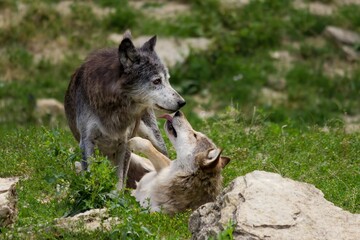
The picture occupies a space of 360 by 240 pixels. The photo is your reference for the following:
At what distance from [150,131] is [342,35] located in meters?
9.82

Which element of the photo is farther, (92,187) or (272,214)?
(92,187)

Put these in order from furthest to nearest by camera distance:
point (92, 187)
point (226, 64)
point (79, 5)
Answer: point (79, 5), point (226, 64), point (92, 187)

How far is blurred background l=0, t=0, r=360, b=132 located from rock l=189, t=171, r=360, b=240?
9.26 m

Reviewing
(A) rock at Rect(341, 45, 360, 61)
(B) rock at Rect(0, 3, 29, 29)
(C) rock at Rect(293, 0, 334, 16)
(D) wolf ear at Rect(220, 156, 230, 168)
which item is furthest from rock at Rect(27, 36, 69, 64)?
(D) wolf ear at Rect(220, 156, 230, 168)

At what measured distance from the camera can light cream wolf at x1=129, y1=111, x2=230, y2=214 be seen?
9680 mm

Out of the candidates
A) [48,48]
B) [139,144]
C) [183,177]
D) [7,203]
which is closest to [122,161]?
[139,144]

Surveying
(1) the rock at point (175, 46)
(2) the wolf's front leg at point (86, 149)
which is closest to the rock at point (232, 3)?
Answer: (1) the rock at point (175, 46)

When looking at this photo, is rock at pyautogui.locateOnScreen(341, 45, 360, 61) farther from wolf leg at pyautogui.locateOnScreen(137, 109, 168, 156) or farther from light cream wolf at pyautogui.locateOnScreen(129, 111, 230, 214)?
light cream wolf at pyautogui.locateOnScreen(129, 111, 230, 214)

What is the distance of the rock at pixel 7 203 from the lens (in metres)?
8.27

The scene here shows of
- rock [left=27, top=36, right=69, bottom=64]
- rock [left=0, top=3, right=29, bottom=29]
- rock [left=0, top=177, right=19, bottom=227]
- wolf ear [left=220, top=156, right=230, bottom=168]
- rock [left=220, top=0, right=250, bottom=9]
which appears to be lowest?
rock [left=27, top=36, right=69, bottom=64]

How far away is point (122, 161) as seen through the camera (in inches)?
412

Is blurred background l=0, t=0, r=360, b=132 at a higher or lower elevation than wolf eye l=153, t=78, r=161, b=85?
lower

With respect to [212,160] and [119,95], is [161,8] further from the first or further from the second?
[212,160]

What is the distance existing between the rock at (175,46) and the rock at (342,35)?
2.56 metres
